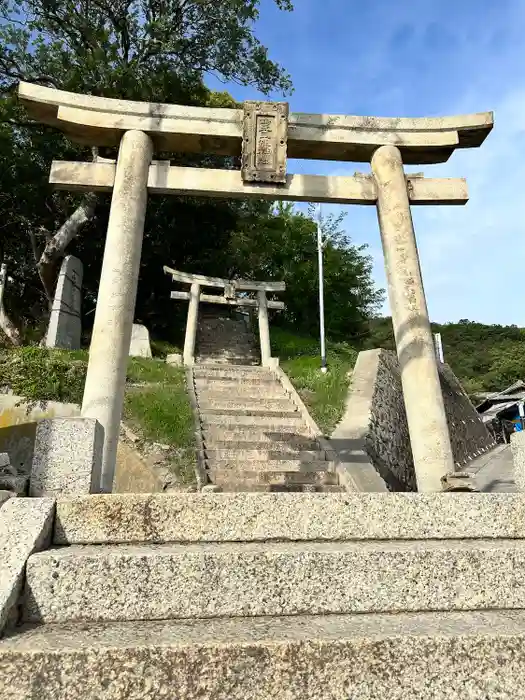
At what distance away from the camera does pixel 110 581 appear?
7.45 feet

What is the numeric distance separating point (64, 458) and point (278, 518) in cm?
150

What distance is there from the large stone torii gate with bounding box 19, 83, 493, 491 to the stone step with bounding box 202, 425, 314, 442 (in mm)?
3715

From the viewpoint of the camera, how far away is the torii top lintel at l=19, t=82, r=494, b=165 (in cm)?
588

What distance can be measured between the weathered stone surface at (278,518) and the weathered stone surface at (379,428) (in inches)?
169

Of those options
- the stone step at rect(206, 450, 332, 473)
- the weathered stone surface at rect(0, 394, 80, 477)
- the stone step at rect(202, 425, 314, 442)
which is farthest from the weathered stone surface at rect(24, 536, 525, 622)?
the weathered stone surface at rect(0, 394, 80, 477)

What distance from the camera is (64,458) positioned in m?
3.22

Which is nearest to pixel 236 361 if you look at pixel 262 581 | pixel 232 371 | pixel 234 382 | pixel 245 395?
pixel 232 371

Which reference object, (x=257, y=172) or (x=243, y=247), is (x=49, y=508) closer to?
(x=257, y=172)

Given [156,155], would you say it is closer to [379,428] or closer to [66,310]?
[66,310]

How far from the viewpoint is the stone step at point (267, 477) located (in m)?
7.46

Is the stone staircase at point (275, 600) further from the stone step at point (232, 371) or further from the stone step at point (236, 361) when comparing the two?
the stone step at point (236, 361)

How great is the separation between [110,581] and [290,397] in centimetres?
889

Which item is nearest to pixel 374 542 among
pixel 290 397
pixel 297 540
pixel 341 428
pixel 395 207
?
pixel 297 540

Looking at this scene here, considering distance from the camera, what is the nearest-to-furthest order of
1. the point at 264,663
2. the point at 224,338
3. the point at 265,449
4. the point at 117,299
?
the point at 264,663 → the point at 117,299 → the point at 265,449 → the point at 224,338
